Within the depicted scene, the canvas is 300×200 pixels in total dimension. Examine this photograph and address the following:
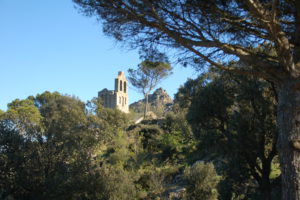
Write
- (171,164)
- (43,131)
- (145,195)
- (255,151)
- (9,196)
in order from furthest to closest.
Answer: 1. (171,164)
2. (43,131)
3. (145,195)
4. (9,196)
5. (255,151)

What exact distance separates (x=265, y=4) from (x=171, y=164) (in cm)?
1226

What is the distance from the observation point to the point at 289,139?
18.0 feet

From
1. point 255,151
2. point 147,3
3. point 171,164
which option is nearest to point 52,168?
point 171,164

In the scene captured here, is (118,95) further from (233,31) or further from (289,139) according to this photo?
(289,139)

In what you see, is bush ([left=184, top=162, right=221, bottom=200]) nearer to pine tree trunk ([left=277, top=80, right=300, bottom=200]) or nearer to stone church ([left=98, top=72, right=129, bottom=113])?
pine tree trunk ([left=277, top=80, right=300, bottom=200])

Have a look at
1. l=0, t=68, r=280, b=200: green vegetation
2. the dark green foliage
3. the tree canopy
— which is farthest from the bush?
the tree canopy

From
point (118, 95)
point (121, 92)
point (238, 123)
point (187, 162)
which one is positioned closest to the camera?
point (238, 123)

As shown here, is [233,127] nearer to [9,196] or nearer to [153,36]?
[153,36]

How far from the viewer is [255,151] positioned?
33.9ft

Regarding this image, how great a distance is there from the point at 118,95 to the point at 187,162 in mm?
34793

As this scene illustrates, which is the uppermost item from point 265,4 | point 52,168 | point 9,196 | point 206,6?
point 206,6

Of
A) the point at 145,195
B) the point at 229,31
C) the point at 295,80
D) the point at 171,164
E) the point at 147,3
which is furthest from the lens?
the point at 171,164

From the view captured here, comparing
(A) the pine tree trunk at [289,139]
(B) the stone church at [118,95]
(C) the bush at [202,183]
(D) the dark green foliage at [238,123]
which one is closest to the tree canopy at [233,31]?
(A) the pine tree trunk at [289,139]

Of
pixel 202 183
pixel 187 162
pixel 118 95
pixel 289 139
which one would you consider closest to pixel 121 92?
pixel 118 95
